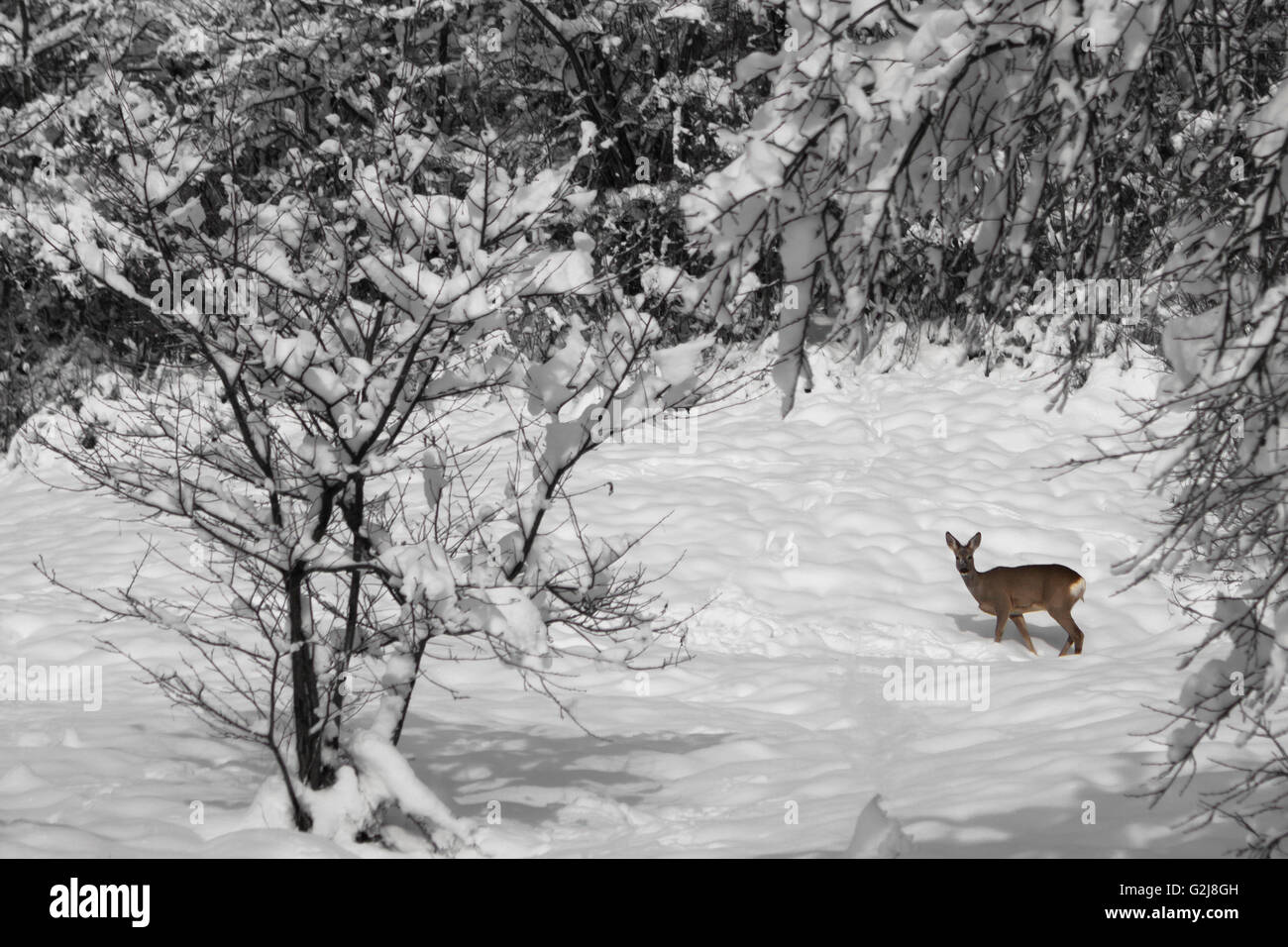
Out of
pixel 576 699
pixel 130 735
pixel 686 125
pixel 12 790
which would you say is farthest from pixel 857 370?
pixel 12 790

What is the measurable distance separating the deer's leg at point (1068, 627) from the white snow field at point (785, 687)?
24 cm

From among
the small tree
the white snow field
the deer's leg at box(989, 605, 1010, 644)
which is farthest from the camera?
the deer's leg at box(989, 605, 1010, 644)

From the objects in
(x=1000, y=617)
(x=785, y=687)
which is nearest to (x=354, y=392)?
(x=785, y=687)

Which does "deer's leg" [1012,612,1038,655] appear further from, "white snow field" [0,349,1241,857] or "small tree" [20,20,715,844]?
"small tree" [20,20,715,844]

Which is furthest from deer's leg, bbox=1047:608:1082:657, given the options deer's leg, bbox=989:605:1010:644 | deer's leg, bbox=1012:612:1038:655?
deer's leg, bbox=989:605:1010:644

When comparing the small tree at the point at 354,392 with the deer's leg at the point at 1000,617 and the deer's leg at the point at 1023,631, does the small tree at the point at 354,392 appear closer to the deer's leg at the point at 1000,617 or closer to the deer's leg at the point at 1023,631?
the deer's leg at the point at 1000,617

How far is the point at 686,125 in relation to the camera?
15.2 meters

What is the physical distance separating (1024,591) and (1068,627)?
398 millimetres

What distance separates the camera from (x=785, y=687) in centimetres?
793

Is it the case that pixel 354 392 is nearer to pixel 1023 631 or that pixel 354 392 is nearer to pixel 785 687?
pixel 785 687

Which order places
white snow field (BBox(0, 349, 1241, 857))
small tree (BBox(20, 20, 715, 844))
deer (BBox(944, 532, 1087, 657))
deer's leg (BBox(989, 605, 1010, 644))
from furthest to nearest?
deer's leg (BBox(989, 605, 1010, 644)) < deer (BBox(944, 532, 1087, 657)) < white snow field (BBox(0, 349, 1241, 857)) < small tree (BBox(20, 20, 715, 844))

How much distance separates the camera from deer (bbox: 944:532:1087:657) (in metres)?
8.47
